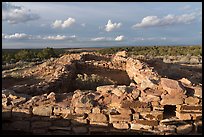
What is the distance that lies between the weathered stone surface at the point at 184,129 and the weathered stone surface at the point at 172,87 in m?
0.68

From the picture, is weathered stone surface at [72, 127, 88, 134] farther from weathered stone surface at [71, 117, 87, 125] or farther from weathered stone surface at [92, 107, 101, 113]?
weathered stone surface at [92, 107, 101, 113]

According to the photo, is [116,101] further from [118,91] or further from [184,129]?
[184,129]

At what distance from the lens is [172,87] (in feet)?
20.5

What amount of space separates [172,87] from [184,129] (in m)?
0.90

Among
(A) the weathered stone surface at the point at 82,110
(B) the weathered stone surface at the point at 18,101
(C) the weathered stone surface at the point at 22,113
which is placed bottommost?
(C) the weathered stone surface at the point at 22,113

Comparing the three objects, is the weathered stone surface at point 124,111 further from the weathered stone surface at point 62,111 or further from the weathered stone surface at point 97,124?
the weathered stone surface at point 62,111

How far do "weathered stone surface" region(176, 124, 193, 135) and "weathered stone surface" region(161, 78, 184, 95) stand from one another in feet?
2.22

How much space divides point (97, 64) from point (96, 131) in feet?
37.7

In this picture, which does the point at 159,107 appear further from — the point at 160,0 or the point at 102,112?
the point at 160,0

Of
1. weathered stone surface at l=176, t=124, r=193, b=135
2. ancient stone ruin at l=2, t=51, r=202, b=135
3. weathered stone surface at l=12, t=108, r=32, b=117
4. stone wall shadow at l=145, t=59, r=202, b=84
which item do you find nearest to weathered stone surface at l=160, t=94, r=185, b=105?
ancient stone ruin at l=2, t=51, r=202, b=135

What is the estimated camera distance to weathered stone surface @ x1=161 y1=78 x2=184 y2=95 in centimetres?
612

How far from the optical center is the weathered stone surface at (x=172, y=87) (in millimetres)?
6116

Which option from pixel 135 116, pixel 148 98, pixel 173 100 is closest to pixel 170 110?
pixel 173 100

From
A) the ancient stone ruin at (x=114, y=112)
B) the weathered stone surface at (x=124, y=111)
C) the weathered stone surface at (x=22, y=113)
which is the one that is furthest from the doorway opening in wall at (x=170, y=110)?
the weathered stone surface at (x=22, y=113)
